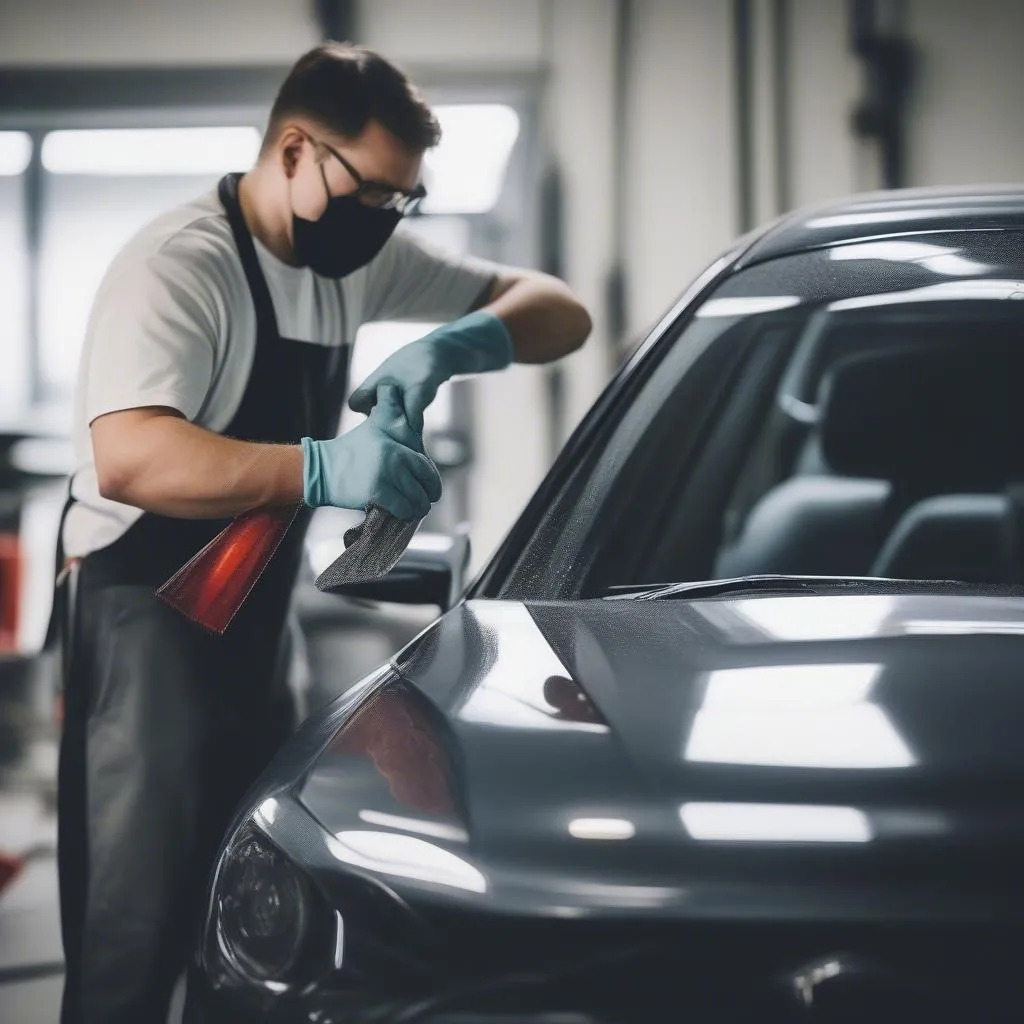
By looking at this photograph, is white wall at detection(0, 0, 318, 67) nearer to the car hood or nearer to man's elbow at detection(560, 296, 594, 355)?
man's elbow at detection(560, 296, 594, 355)

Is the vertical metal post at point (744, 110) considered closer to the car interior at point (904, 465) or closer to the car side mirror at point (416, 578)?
the car interior at point (904, 465)

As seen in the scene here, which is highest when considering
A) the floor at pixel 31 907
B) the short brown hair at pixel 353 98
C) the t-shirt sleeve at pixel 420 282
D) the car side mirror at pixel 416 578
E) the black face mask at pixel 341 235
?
the short brown hair at pixel 353 98

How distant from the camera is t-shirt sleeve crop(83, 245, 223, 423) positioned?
127 centimetres

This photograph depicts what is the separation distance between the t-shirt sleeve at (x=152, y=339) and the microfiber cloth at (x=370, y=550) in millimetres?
228

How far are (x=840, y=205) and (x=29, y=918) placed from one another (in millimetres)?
2182

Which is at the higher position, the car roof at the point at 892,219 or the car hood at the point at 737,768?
the car roof at the point at 892,219

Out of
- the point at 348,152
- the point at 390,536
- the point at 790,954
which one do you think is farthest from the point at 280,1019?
the point at 348,152

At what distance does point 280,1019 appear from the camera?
2.39 ft

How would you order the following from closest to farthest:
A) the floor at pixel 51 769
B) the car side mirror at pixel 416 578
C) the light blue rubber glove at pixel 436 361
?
the car side mirror at pixel 416 578, the light blue rubber glove at pixel 436 361, the floor at pixel 51 769

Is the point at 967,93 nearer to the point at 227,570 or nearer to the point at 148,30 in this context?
the point at 148,30

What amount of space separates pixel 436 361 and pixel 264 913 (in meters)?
0.78

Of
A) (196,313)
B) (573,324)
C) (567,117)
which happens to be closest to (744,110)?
(567,117)

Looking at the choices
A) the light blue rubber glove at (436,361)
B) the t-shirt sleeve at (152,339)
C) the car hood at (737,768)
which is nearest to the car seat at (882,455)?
the light blue rubber glove at (436,361)

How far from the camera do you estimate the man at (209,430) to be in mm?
1316
